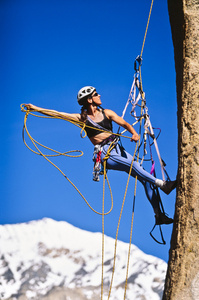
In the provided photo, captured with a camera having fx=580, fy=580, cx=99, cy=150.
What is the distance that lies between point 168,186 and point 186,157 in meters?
0.64

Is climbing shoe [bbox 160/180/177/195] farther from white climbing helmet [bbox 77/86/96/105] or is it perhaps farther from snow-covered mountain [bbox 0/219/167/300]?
snow-covered mountain [bbox 0/219/167/300]

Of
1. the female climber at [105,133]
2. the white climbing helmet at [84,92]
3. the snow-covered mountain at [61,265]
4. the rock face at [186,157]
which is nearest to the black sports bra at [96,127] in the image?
the female climber at [105,133]

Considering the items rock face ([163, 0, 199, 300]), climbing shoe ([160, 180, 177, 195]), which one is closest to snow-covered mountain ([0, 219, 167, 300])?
climbing shoe ([160, 180, 177, 195])

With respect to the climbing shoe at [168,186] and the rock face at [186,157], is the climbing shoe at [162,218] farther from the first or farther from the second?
the rock face at [186,157]

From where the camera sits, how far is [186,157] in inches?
319

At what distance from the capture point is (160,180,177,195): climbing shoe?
8.45 metres

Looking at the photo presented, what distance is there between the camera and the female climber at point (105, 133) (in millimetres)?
9070

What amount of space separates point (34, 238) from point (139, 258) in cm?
1783

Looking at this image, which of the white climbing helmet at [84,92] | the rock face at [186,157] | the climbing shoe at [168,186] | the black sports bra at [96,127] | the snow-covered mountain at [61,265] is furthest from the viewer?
the snow-covered mountain at [61,265]

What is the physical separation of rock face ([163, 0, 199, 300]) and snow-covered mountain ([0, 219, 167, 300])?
74.4m

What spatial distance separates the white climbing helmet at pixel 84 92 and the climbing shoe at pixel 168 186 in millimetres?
2062

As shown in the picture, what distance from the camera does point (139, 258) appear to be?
91375mm

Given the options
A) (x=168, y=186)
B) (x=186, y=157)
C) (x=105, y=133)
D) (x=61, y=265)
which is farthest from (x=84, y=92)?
(x=61, y=265)

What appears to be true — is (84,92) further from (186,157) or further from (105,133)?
(186,157)
